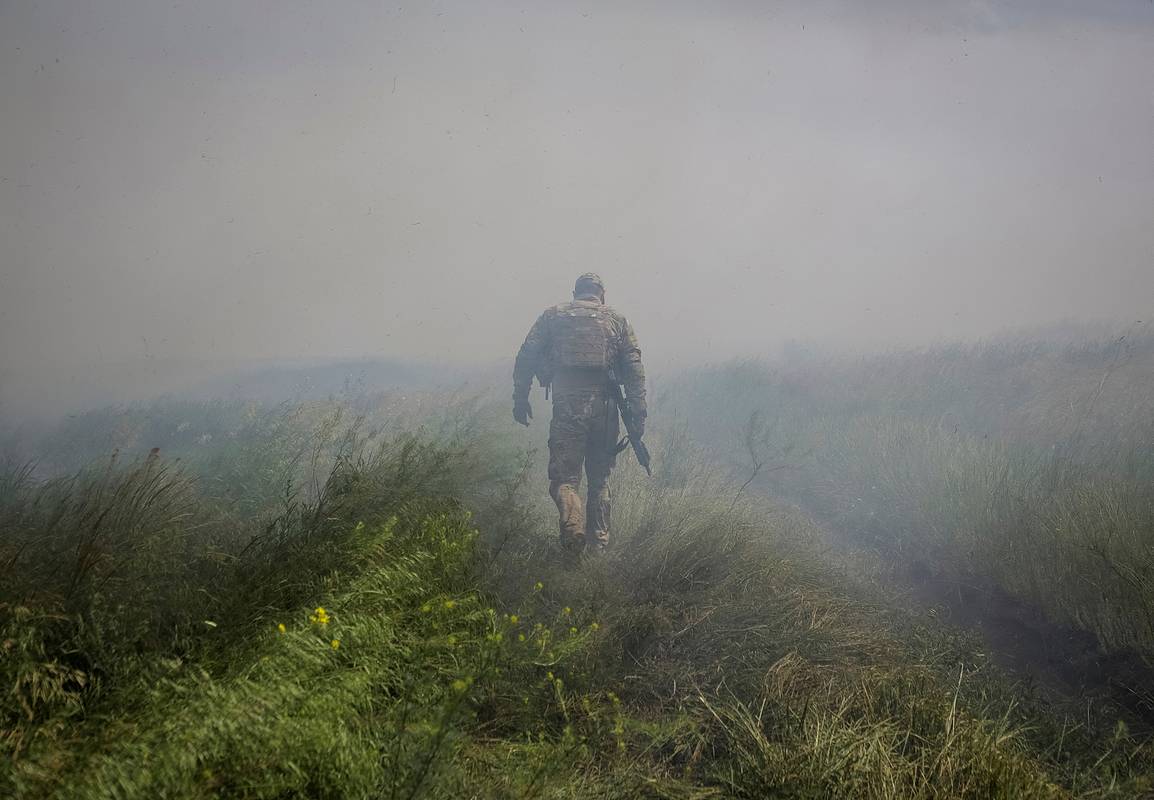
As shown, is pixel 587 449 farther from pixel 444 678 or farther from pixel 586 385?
pixel 444 678

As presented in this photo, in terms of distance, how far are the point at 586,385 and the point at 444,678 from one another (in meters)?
3.84

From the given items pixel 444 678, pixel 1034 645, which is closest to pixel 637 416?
pixel 1034 645

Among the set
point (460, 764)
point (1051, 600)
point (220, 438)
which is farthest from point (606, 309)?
point (220, 438)

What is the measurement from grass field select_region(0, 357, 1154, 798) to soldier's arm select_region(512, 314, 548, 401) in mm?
2130

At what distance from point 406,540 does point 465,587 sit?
1.17 feet

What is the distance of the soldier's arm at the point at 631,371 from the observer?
18.8 ft

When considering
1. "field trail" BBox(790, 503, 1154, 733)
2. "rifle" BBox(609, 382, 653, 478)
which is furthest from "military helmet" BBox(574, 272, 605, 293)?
"field trail" BBox(790, 503, 1154, 733)

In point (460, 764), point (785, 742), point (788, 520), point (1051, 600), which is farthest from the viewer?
point (788, 520)

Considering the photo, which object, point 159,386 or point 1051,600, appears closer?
point 1051,600

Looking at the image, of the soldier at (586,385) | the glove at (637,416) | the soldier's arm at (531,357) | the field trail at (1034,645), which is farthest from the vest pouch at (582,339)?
the field trail at (1034,645)

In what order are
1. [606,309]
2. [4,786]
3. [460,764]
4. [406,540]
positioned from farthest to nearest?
[606,309] → [406,540] → [460,764] → [4,786]

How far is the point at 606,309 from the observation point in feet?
19.3

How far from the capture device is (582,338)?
554 cm

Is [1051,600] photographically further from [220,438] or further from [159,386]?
[159,386]
